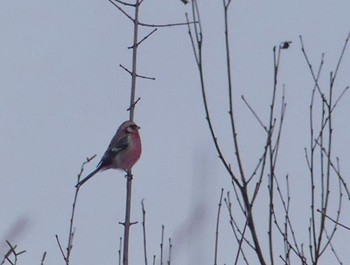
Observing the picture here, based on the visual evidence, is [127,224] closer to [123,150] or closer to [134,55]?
[134,55]

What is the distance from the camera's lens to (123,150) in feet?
31.5

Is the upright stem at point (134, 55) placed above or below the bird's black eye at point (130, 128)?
above

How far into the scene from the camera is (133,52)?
18.9 ft

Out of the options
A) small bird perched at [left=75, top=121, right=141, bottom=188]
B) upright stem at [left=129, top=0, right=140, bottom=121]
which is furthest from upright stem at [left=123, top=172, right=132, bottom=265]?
small bird perched at [left=75, top=121, right=141, bottom=188]

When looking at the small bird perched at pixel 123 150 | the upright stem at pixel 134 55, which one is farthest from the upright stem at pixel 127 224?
the small bird perched at pixel 123 150

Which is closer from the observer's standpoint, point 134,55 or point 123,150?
point 134,55

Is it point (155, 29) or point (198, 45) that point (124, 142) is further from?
point (198, 45)

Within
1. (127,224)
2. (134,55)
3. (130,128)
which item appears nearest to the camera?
(127,224)

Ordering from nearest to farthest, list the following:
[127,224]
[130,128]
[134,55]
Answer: [127,224], [134,55], [130,128]

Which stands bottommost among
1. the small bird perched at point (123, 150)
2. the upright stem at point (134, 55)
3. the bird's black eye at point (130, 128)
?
the small bird perched at point (123, 150)

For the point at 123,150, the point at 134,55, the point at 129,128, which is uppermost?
the point at 134,55

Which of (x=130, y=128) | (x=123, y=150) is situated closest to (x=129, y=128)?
(x=130, y=128)

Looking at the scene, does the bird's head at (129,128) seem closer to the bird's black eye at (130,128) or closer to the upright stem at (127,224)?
the bird's black eye at (130,128)

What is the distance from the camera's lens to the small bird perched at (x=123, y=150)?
31.0 feet
